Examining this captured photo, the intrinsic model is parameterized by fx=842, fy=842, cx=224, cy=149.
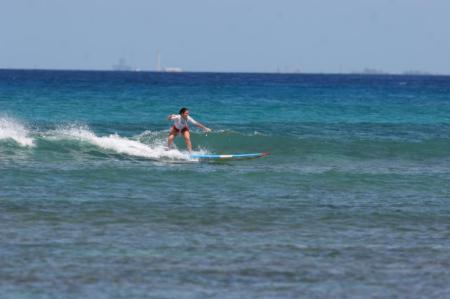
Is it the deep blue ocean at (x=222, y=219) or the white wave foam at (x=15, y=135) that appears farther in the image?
the white wave foam at (x=15, y=135)

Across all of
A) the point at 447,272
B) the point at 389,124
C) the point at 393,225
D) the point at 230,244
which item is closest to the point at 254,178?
the point at 393,225

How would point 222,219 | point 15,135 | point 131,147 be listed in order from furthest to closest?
point 15,135, point 131,147, point 222,219

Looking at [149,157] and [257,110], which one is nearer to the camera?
[149,157]

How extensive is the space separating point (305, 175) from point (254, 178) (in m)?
1.67

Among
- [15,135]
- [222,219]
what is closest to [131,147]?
[15,135]

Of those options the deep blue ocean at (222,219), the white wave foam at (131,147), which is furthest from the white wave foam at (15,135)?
the white wave foam at (131,147)

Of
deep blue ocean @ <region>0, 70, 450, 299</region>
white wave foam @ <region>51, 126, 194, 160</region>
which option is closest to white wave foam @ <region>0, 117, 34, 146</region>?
deep blue ocean @ <region>0, 70, 450, 299</region>

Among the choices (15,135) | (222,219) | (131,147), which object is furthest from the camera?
(15,135)

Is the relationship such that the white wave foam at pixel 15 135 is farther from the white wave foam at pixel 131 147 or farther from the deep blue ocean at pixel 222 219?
the white wave foam at pixel 131 147

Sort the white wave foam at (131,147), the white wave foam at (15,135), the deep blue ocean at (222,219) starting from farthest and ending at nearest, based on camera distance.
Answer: the white wave foam at (15,135) < the white wave foam at (131,147) < the deep blue ocean at (222,219)

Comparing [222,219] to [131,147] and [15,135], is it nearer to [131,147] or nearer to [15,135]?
[131,147]

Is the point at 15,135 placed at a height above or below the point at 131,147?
above

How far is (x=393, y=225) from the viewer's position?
1456 centimetres

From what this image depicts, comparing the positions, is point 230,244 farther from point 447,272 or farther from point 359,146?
point 359,146
